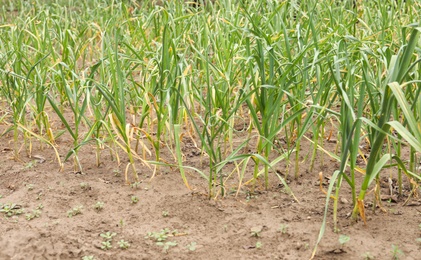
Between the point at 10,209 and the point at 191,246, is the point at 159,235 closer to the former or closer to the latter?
the point at 191,246

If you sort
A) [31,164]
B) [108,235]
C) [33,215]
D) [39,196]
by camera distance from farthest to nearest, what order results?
[31,164]
[39,196]
[33,215]
[108,235]

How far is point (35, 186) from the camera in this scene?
126 inches

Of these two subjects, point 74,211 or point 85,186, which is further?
point 85,186

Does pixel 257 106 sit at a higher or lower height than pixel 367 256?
higher

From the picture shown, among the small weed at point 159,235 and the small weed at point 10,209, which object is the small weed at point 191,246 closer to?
the small weed at point 159,235

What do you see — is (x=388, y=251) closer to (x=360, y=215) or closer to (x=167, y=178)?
(x=360, y=215)

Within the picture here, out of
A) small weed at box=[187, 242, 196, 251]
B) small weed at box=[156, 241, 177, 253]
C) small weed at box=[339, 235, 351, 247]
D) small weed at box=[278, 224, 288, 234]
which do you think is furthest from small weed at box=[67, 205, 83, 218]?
small weed at box=[339, 235, 351, 247]

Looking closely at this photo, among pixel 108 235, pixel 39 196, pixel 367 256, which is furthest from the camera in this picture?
pixel 39 196

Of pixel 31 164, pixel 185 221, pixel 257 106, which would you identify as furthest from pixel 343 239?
pixel 31 164

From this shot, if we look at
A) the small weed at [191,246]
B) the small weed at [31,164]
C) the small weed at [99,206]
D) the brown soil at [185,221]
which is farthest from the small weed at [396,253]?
the small weed at [31,164]

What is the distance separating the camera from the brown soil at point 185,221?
255 centimetres

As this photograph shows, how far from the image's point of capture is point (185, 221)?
2.82m

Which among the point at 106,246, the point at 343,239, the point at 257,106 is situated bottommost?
the point at 106,246

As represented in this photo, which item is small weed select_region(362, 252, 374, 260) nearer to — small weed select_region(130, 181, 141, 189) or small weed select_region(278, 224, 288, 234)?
small weed select_region(278, 224, 288, 234)
